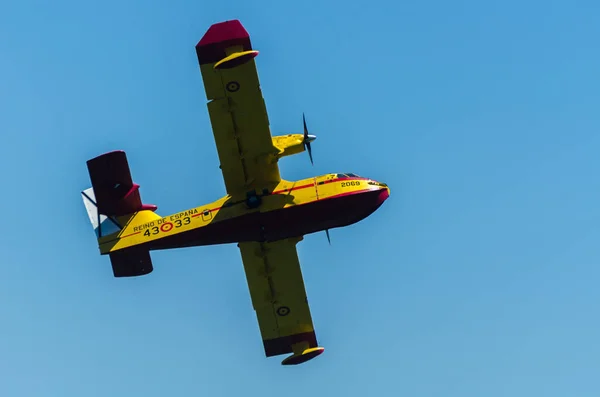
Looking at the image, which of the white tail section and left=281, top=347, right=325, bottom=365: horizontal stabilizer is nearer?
the white tail section

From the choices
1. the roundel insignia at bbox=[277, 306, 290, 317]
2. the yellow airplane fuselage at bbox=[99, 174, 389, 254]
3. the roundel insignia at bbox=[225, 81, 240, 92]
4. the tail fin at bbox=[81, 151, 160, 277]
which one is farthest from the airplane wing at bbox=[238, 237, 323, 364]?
the roundel insignia at bbox=[225, 81, 240, 92]

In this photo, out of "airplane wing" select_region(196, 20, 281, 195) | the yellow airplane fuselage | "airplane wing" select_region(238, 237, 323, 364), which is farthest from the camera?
"airplane wing" select_region(238, 237, 323, 364)

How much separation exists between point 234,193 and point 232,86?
462 centimetres

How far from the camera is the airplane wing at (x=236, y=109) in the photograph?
36.4 meters

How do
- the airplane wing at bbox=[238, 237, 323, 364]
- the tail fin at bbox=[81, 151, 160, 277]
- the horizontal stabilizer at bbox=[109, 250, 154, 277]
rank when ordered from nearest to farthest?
1. the tail fin at bbox=[81, 151, 160, 277]
2. the horizontal stabilizer at bbox=[109, 250, 154, 277]
3. the airplane wing at bbox=[238, 237, 323, 364]

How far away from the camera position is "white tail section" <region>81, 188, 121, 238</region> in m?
39.4

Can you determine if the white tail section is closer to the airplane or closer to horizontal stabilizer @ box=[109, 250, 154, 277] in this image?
the airplane

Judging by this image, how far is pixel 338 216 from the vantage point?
1537 inches

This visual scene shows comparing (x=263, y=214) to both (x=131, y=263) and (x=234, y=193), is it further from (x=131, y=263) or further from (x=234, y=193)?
(x=131, y=263)

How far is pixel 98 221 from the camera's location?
39.6 metres

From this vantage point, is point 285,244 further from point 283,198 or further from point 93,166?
point 93,166

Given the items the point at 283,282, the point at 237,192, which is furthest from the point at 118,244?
the point at 283,282

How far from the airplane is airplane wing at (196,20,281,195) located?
39 millimetres

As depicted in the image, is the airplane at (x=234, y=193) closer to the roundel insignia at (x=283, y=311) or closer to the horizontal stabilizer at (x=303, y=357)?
the roundel insignia at (x=283, y=311)
